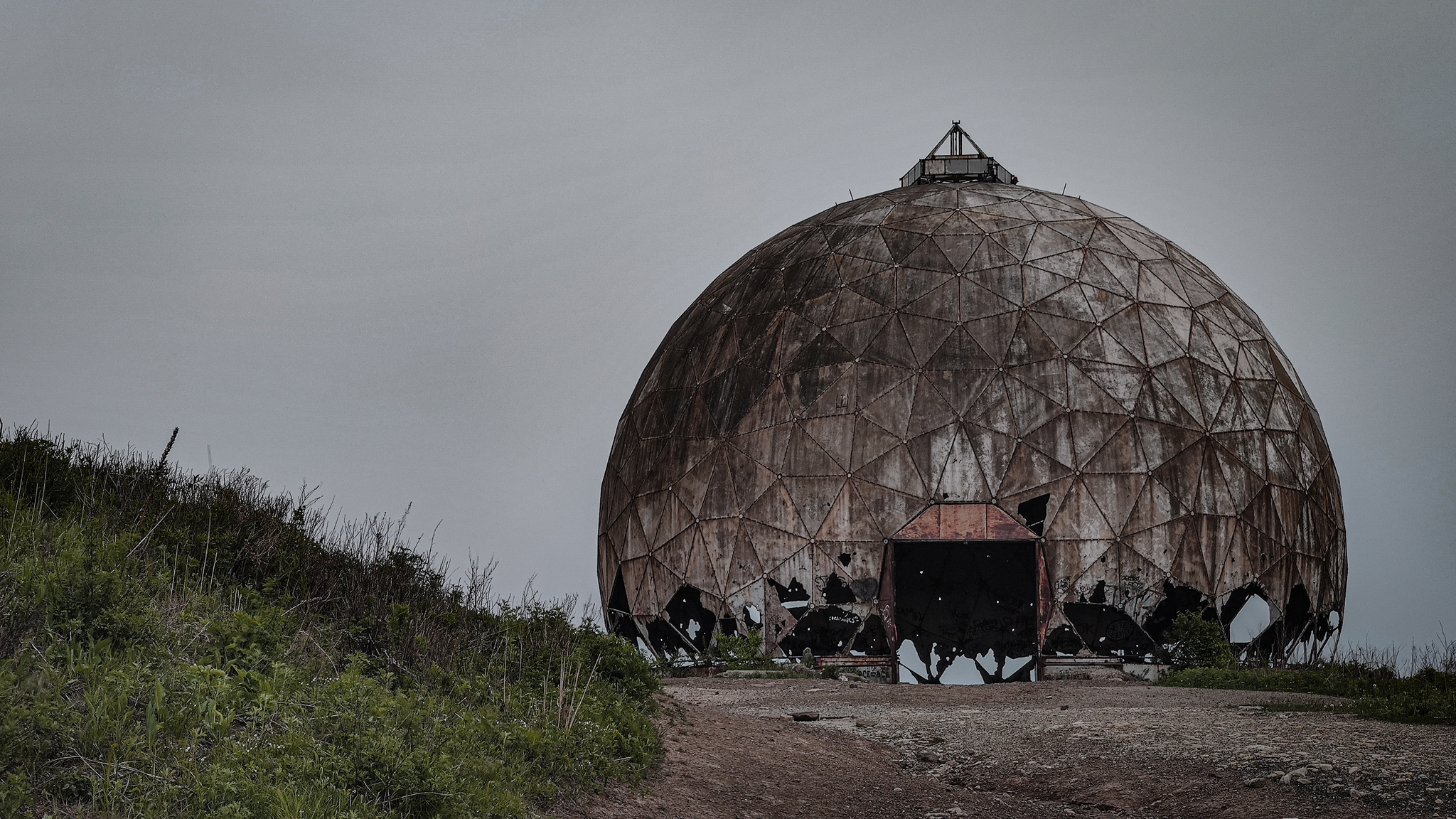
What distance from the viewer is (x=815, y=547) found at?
1998 cm

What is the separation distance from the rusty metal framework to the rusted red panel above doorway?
0.04 metres

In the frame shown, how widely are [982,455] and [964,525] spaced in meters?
1.26

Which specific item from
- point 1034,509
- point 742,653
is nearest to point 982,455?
point 1034,509

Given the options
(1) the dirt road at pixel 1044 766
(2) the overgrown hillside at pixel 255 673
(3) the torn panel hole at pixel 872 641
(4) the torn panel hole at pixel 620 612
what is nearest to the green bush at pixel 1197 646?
(3) the torn panel hole at pixel 872 641

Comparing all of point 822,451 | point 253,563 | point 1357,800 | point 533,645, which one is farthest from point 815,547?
point 1357,800

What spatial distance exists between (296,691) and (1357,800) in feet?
21.4

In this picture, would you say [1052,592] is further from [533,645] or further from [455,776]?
[455,776]

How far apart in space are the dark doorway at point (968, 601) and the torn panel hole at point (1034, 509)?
117 inches

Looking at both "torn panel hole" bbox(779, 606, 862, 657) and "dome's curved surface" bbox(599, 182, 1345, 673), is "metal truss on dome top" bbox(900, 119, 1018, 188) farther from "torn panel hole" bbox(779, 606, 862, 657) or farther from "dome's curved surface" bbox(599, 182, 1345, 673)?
"torn panel hole" bbox(779, 606, 862, 657)

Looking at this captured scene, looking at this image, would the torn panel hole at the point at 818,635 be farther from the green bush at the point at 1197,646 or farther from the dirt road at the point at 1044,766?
the dirt road at the point at 1044,766

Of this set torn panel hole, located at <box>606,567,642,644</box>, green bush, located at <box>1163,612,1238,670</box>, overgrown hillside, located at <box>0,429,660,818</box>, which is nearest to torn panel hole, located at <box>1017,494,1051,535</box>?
green bush, located at <box>1163,612,1238,670</box>

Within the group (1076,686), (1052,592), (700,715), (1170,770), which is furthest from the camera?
(1052,592)

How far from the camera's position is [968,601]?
77.4 feet

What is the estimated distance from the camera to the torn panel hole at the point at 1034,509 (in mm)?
19609
